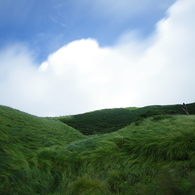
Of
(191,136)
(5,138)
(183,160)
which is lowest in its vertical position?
(183,160)

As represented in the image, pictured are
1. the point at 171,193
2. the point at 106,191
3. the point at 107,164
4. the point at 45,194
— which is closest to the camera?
the point at 171,193

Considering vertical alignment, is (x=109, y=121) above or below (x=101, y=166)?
above

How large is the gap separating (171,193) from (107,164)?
8.45 ft

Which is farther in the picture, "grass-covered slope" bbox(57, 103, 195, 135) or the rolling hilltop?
"grass-covered slope" bbox(57, 103, 195, 135)

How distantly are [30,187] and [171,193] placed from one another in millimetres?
2568

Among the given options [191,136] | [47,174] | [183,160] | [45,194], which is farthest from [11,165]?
[191,136]

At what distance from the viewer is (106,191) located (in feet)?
7.57

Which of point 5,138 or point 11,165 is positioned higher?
point 5,138

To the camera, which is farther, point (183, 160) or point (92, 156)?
point (92, 156)

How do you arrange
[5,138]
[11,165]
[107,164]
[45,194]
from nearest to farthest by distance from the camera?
[45,194]
[11,165]
[107,164]
[5,138]

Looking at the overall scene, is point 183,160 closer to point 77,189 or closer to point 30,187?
point 77,189

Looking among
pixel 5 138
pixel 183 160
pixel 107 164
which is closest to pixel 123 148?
pixel 107 164

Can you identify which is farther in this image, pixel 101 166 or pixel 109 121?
pixel 109 121

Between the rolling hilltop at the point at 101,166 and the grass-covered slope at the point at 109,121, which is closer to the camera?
the rolling hilltop at the point at 101,166
